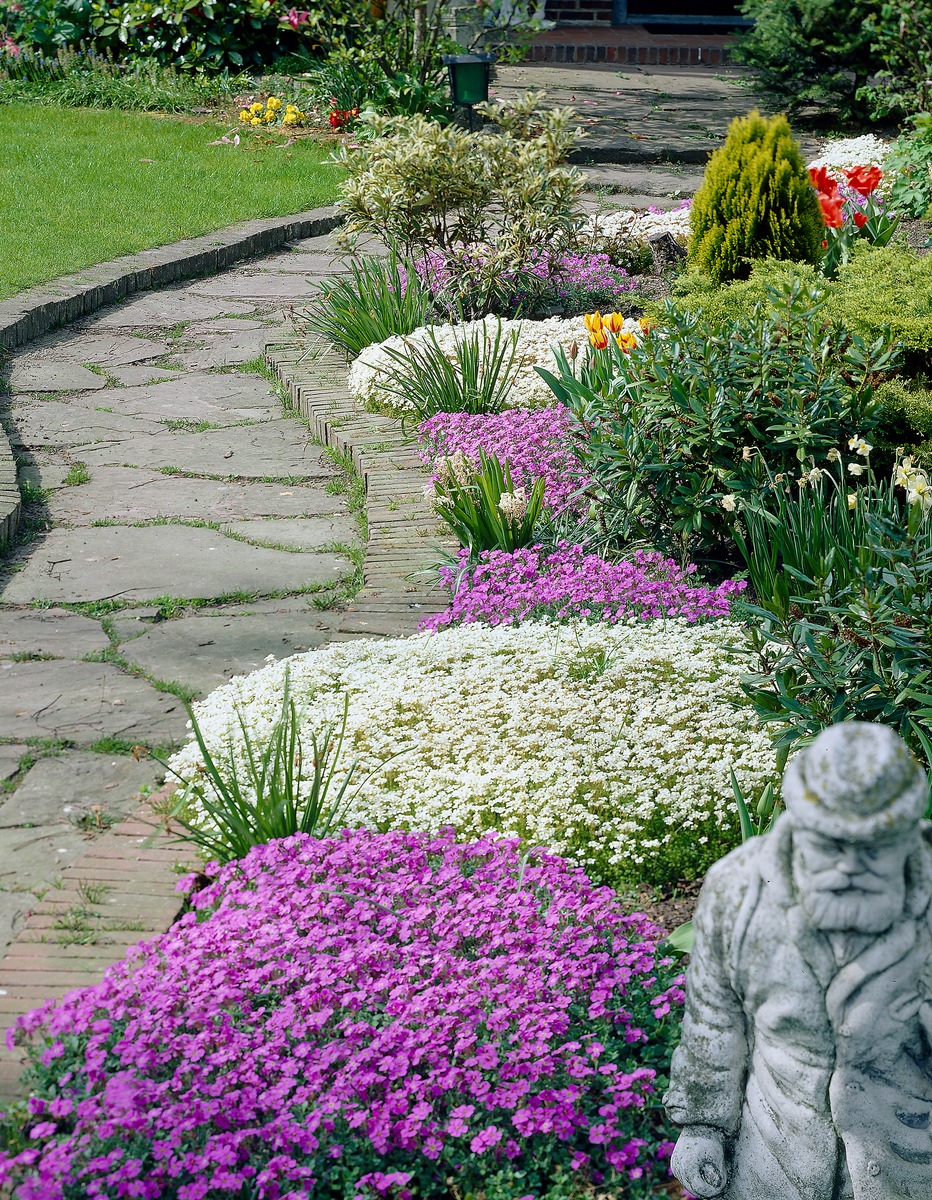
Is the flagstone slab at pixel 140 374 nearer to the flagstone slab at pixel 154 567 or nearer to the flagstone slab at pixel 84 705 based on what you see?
the flagstone slab at pixel 154 567

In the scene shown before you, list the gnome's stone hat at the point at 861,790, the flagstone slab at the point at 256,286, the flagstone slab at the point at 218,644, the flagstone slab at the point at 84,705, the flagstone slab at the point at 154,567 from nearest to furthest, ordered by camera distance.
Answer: the gnome's stone hat at the point at 861,790, the flagstone slab at the point at 84,705, the flagstone slab at the point at 218,644, the flagstone slab at the point at 154,567, the flagstone slab at the point at 256,286

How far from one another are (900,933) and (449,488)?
345 cm

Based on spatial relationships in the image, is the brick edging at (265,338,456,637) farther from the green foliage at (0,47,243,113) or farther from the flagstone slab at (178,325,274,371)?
the green foliage at (0,47,243,113)

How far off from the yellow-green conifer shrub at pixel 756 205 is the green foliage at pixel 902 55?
4.77 m

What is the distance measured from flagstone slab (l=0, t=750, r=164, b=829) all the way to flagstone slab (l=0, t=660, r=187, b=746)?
113 millimetres

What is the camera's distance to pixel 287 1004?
7.92ft

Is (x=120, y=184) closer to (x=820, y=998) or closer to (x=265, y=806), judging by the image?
(x=265, y=806)

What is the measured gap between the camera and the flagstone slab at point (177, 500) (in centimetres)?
548

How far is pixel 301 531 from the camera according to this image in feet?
17.5

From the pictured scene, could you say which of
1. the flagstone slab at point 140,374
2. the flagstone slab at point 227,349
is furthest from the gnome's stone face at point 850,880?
the flagstone slab at point 227,349

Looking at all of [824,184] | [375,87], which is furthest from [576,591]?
[375,87]

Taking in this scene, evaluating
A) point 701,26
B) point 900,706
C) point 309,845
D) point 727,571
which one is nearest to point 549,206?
point 727,571

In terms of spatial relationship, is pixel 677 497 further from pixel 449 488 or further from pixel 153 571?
pixel 153 571

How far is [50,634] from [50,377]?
10.4ft
